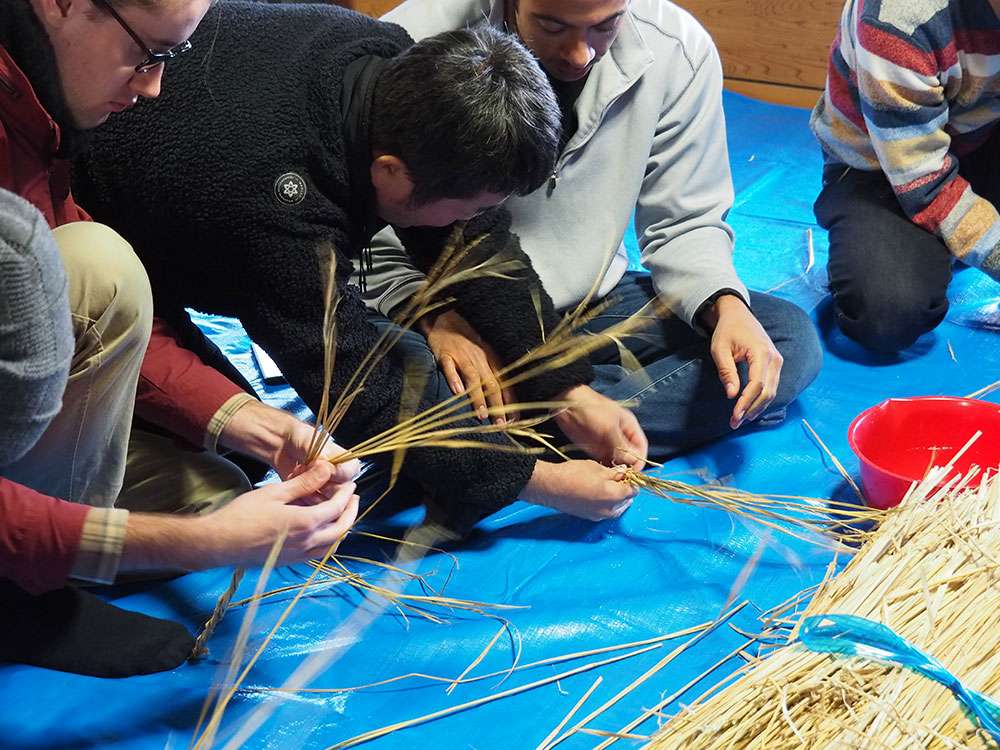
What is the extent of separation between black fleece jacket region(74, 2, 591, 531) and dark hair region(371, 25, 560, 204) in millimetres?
58

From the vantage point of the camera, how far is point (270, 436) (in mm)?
1532

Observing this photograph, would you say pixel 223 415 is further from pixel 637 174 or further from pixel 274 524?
pixel 637 174

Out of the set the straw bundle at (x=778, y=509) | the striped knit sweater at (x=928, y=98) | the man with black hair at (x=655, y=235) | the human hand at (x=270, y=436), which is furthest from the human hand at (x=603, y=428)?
the striped knit sweater at (x=928, y=98)

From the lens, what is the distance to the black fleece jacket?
4.79ft

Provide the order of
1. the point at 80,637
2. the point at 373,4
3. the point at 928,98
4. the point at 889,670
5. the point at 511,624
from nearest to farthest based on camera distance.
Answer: the point at 889,670
the point at 80,637
the point at 511,624
the point at 928,98
the point at 373,4

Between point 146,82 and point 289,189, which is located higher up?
point 146,82

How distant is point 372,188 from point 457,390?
1.15 feet

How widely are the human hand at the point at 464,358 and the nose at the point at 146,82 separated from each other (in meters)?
0.63

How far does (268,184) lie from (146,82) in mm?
240

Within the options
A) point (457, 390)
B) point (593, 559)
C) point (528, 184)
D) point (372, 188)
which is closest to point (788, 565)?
point (593, 559)

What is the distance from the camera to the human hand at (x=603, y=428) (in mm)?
1736

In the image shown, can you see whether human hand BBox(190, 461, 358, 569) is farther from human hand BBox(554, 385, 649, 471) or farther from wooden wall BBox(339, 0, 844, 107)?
wooden wall BBox(339, 0, 844, 107)

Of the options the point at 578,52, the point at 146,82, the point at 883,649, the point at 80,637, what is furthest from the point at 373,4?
the point at 883,649

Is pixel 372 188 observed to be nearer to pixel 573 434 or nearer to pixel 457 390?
pixel 457 390
